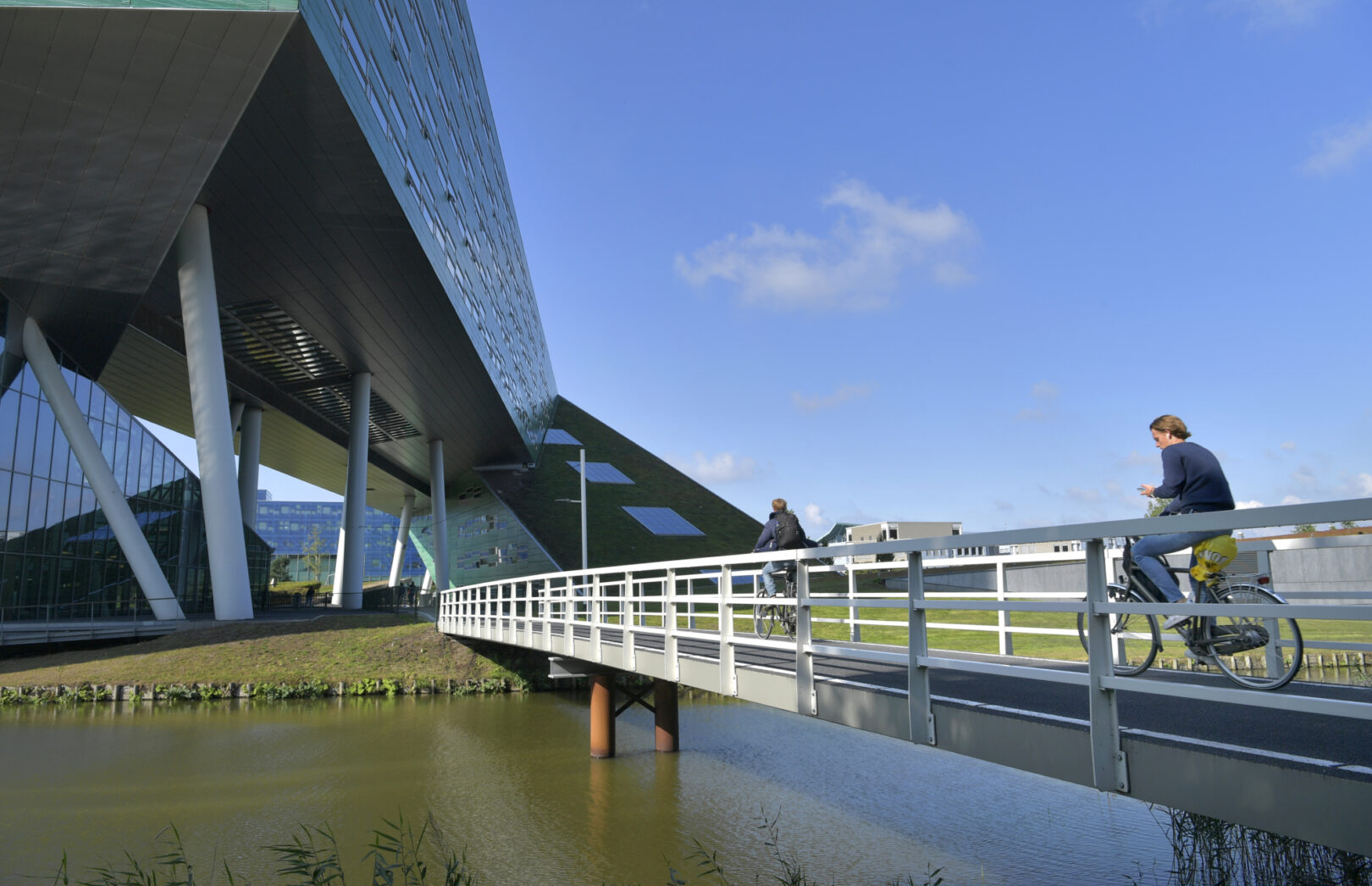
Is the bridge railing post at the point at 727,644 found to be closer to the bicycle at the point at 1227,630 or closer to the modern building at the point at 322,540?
the bicycle at the point at 1227,630

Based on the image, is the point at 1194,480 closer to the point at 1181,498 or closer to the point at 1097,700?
the point at 1181,498

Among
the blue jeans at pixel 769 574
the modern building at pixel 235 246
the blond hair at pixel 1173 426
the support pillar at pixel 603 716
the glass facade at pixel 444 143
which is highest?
the glass facade at pixel 444 143

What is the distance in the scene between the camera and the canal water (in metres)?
9.12

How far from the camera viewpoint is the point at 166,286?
2570 cm

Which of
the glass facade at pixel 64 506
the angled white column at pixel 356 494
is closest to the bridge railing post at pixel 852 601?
the glass facade at pixel 64 506

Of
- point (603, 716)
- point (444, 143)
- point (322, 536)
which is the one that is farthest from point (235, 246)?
point (322, 536)

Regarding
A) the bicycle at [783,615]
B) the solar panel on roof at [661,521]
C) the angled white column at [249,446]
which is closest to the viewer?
the bicycle at [783,615]

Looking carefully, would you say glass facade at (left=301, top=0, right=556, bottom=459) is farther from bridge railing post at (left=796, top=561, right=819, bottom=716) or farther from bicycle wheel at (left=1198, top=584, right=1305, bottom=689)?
bicycle wheel at (left=1198, top=584, right=1305, bottom=689)

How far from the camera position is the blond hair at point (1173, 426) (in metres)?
5.72

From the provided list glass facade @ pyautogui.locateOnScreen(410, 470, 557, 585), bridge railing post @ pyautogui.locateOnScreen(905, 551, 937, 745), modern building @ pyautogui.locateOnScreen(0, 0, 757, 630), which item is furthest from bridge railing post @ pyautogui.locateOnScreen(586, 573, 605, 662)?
glass facade @ pyautogui.locateOnScreen(410, 470, 557, 585)

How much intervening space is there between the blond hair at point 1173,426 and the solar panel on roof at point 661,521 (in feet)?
155

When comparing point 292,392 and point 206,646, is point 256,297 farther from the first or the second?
point 292,392

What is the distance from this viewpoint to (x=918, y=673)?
5.71 meters

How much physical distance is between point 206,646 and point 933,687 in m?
20.6
